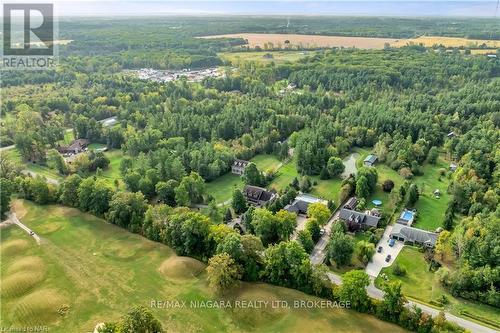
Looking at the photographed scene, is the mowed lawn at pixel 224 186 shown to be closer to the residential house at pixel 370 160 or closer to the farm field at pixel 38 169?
the residential house at pixel 370 160

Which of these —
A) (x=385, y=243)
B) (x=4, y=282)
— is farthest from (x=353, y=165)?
(x=4, y=282)

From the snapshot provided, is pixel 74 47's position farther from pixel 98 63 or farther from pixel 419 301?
pixel 419 301

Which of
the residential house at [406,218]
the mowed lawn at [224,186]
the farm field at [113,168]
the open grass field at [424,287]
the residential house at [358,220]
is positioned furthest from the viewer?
the farm field at [113,168]

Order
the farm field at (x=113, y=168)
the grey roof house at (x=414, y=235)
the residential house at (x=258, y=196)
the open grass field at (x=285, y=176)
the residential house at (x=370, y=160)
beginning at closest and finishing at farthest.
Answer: the grey roof house at (x=414, y=235)
the residential house at (x=258, y=196)
the open grass field at (x=285, y=176)
the farm field at (x=113, y=168)
the residential house at (x=370, y=160)

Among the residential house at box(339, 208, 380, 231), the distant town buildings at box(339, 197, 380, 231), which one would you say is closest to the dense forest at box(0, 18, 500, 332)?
the distant town buildings at box(339, 197, 380, 231)

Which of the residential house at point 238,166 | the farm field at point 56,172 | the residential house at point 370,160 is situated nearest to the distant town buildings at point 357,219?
the residential house at point 370,160
